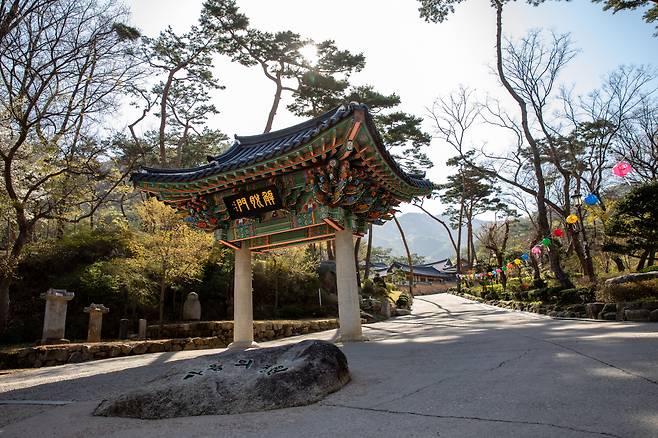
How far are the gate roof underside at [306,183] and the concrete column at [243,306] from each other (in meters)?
0.65

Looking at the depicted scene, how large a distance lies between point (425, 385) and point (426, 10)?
19.5m

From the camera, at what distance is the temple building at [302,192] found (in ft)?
27.0

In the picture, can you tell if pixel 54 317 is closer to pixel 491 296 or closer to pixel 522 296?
pixel 522 296

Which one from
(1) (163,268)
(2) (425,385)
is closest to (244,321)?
(1) (163,268)

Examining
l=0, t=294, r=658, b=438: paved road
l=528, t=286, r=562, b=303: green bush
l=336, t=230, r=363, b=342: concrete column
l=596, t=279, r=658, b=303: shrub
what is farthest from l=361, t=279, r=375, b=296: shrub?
l=0, t=294, r=658, b=438: paved road

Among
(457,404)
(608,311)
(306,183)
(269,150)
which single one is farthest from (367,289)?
(457,404)

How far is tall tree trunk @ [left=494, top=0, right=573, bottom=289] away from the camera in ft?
56.5

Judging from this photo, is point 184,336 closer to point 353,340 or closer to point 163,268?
point 163,268

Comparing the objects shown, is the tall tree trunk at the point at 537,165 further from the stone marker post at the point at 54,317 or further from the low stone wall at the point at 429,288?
the low stone wall at the point at 429,288

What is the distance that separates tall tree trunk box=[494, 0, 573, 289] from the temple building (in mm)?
9319

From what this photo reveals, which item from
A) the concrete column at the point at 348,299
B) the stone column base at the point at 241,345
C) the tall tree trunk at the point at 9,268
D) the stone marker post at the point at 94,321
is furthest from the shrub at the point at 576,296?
the tall tree trunk at the point at 9,268

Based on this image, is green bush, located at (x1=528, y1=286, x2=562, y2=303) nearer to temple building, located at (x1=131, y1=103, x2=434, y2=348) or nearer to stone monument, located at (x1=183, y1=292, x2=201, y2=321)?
temple building, located at (x1=131, y1=103, x2=434, y2=348)

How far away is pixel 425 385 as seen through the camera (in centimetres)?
443

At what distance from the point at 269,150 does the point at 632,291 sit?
1123 centimetres
